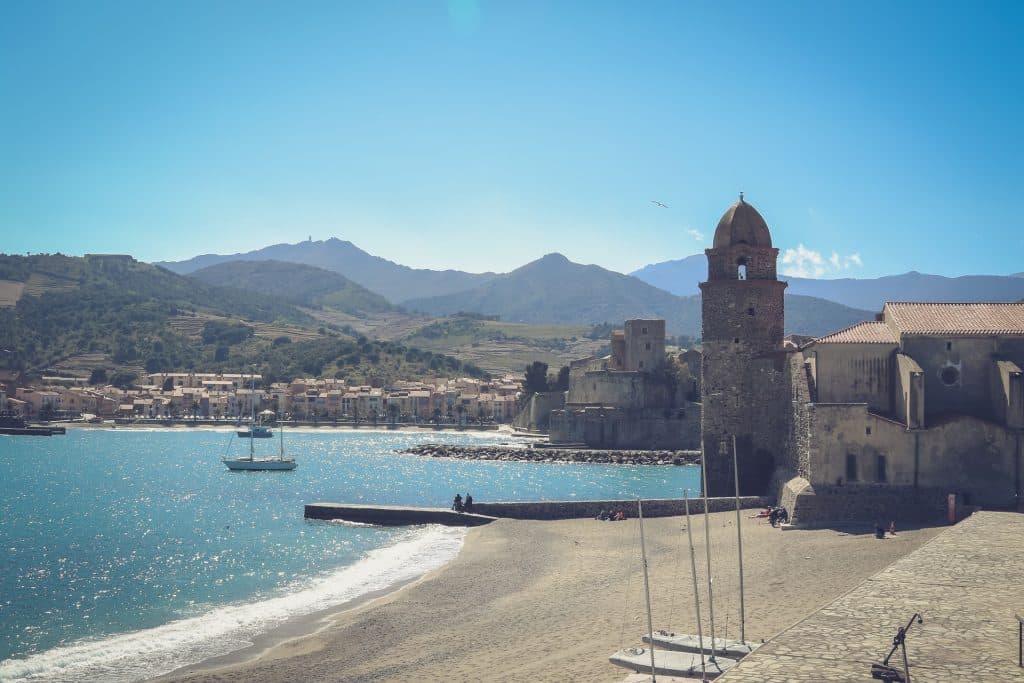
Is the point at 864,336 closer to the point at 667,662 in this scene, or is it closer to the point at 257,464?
the point at 667,662

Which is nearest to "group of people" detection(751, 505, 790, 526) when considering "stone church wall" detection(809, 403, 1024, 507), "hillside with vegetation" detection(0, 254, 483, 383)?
"stone church wall" detection(809, 403, 1024, 507)

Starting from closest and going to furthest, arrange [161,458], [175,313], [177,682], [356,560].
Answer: [177,682] → [356,560] → [161,458] → [175,313]

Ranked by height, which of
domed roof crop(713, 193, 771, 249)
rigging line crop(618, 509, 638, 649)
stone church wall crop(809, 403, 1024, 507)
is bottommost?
rigging line crop(618, 509, 638, 649)

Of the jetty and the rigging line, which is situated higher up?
the jetty

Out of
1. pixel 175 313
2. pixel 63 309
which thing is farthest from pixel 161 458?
pixel 175 313

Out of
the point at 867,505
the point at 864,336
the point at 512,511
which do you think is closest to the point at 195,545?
the point at 512,511

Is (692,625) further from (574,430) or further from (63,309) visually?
(63,309)

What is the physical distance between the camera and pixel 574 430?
7681 cm

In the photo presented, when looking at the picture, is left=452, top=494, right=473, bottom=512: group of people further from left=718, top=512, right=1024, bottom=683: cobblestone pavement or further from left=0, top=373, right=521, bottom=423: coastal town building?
left=0, top=373, right=521, bottom=423: coastal town building

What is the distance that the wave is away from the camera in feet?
59.3

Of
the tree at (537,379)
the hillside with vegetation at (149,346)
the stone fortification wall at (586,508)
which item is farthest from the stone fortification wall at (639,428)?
the hillside with vegetation at (149,346)

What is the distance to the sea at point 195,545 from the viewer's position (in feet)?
67.0

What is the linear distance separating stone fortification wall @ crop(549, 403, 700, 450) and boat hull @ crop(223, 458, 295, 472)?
22589 mm

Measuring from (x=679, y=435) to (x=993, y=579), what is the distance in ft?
186
